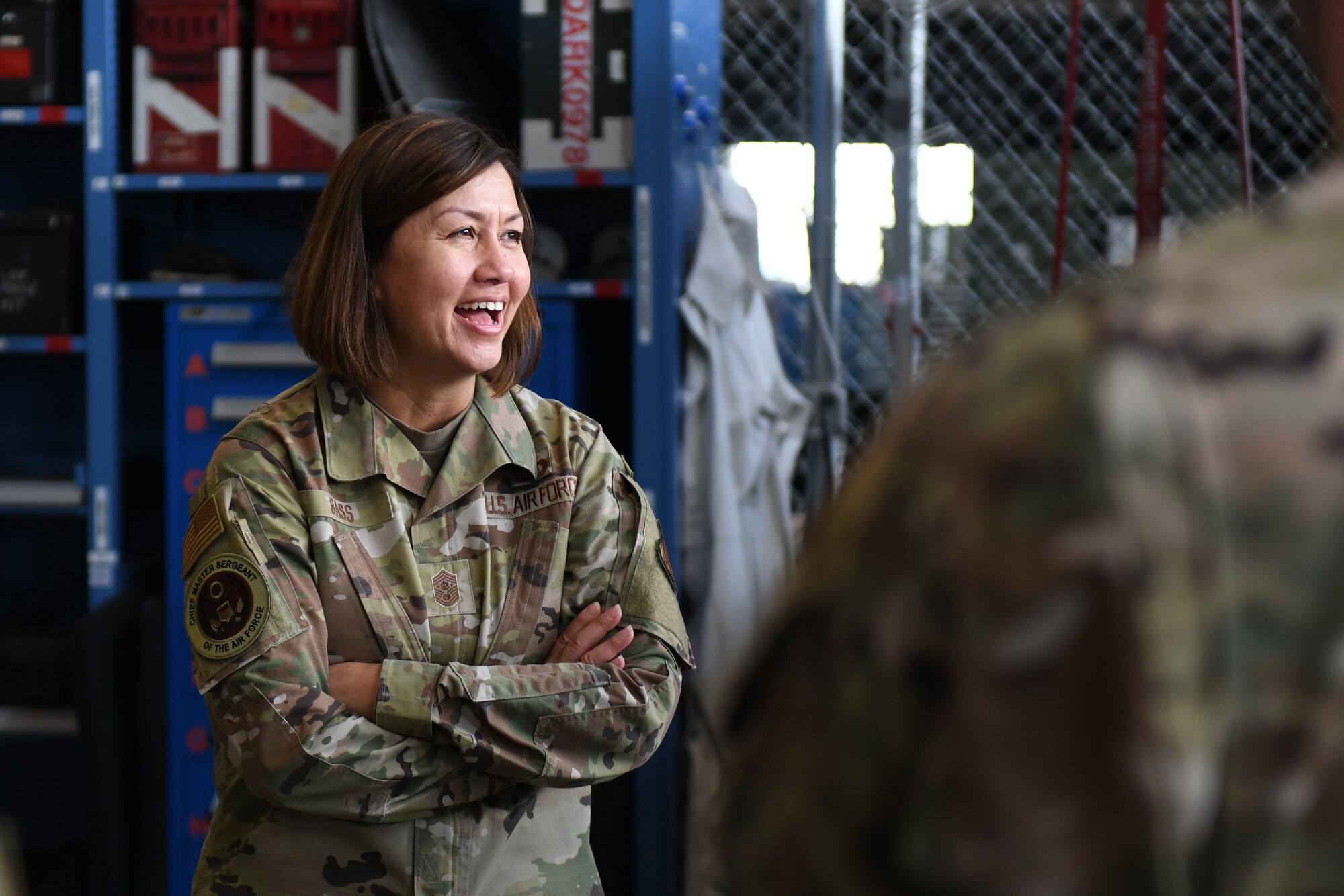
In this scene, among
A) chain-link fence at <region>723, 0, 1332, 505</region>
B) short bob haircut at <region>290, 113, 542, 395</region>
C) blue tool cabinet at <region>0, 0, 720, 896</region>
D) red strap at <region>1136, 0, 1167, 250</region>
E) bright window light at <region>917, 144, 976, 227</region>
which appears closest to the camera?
red strap at <region>1136, 0, 1167, 250</region>

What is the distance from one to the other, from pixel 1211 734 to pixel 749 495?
3.04 m

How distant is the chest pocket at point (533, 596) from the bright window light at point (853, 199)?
3.81m

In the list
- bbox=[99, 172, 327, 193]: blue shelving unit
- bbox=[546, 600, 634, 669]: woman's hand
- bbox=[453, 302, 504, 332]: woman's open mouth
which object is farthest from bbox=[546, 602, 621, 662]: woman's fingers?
bbox=[99, 172, 327, 193]: blue shelving unit

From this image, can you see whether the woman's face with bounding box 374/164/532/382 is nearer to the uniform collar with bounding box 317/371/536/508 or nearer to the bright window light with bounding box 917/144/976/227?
the uniform collar with bounding box 317/371/536/508

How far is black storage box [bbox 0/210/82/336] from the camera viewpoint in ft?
11.1

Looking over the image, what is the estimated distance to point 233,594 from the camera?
65.1 inches

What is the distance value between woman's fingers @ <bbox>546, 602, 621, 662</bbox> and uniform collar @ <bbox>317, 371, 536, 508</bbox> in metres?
0.23

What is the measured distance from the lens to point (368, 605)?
169 cm

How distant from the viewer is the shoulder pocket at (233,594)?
1.63 metres

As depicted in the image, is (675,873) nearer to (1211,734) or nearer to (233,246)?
(233,246)

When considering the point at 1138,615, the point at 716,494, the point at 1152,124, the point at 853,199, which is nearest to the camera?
the point at 1138,615

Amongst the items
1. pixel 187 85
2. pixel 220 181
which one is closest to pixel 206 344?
pixel 220 181

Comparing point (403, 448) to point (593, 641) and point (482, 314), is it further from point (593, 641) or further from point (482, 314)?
point (593, 641)

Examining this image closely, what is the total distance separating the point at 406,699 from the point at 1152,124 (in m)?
1.21
